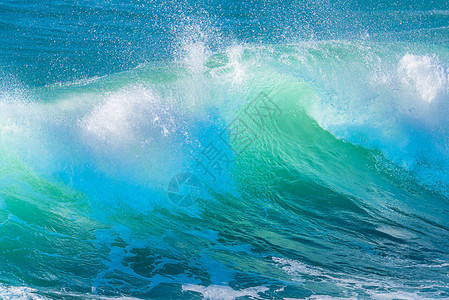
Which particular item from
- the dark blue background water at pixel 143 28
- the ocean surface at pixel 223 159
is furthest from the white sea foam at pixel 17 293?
the dark blue background water at pixel 143 28

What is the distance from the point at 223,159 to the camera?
615 centimetres

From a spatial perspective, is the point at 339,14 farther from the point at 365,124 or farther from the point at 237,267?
the point at 237,267

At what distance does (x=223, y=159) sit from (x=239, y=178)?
0.42 meters

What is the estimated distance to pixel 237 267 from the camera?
188 inches

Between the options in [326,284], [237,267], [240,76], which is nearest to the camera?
[326,284]

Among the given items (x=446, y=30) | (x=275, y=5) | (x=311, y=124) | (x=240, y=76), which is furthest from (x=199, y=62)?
(x=446, y=30)

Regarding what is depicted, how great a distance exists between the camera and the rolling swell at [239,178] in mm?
4648

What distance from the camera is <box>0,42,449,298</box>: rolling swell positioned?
183 inches

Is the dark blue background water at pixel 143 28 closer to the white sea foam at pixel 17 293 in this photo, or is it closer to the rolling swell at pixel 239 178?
the rolling swell at pixel 239 178

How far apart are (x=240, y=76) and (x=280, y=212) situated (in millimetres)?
2455

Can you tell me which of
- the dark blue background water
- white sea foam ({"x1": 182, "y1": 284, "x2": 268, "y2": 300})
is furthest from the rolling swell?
the dark blue background water

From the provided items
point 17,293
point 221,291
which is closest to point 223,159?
point 221,291

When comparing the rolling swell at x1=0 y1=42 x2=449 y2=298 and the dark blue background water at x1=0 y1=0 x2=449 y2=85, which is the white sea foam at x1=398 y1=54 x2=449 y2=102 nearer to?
the rolling swell at x1=0 y1=42 x2=449 y2=298

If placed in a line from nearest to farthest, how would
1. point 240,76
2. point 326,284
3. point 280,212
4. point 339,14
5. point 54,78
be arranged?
point 326,284, point 280,212, point 240,76, point 54,78, point 339,14
